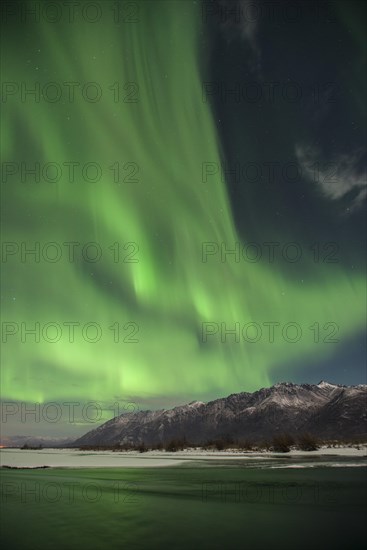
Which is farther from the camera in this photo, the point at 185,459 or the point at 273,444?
the point at 273,444

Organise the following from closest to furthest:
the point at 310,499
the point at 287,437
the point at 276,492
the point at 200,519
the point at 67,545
Result: the point at 67,545, the point at 200,519, the point at 310,499, the point at 276,492, the point at 287,437

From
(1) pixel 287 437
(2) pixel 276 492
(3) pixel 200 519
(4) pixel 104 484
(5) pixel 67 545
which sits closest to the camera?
(5) pixel 67 545

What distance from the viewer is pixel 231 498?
1748 cm

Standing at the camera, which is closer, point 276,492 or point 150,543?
point 150,543

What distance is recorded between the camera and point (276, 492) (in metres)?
18.6

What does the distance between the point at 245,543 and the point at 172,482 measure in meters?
14.5

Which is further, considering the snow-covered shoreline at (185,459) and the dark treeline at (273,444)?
the dark treeline at (273,444)

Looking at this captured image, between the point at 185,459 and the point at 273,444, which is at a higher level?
the point at 185,459

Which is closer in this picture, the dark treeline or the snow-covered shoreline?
the snow-covered shoreline

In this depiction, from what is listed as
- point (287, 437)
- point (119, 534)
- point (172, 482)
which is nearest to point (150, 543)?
point (119, 534)

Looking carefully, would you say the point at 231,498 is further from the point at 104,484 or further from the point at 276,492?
the point at 104,484

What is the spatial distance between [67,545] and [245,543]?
13.7 feet

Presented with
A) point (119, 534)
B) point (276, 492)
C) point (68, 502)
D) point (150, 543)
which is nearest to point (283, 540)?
point (150, 543)

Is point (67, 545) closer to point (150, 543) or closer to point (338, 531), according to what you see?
point (150, 543)
